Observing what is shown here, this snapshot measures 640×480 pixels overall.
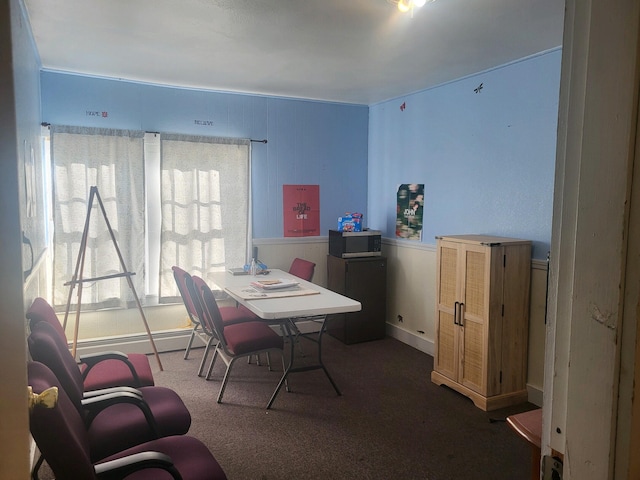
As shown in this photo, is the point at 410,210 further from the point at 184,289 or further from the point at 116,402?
the point at 116,402

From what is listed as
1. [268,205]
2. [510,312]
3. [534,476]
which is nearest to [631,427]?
[534,476]

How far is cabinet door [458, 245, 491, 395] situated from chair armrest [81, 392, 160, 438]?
2.35 meters

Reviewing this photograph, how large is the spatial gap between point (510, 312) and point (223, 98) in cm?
342

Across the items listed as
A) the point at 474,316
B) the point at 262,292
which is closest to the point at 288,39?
the point at 262,292

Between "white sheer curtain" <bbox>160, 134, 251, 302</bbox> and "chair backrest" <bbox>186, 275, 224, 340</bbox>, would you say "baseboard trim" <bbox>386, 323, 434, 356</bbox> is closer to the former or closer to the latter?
"white sheer curtain" <bbox>160, 134, 251, 302</bbox>

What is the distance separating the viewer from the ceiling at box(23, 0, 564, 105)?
107 inches

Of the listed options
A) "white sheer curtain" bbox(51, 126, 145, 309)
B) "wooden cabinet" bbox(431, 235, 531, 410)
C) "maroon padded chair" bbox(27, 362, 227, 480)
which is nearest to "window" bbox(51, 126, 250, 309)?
"white sheer curtain" bbox(51, 126, 145, 309)

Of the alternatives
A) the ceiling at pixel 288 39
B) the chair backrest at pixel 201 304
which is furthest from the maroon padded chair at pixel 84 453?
the ceiling at pixel 288 39

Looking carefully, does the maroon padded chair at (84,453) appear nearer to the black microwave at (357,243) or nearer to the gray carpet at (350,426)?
the gray carpet at (350,426)

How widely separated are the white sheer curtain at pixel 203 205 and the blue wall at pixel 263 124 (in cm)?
14

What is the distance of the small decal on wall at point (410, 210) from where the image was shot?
4.74m

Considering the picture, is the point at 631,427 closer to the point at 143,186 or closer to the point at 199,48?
the point at 199,48

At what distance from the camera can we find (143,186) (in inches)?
176

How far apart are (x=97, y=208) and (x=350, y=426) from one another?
2975 millimetres
